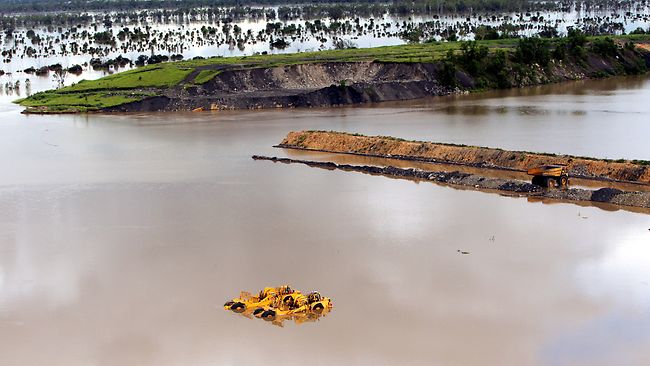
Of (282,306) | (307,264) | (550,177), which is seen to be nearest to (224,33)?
(550,177)

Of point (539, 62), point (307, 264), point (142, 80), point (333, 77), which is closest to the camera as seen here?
point (307, 264)

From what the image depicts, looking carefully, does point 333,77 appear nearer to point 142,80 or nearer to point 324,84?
point 324,84

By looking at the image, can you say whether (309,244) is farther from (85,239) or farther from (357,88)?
(357,88)

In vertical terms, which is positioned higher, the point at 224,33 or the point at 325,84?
the point at 224,33

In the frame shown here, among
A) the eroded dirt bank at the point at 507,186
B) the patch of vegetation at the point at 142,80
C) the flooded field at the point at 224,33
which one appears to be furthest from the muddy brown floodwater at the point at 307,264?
the flooded field at the point at 224,33

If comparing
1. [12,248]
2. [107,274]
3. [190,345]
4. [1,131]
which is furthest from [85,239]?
[1,131]
